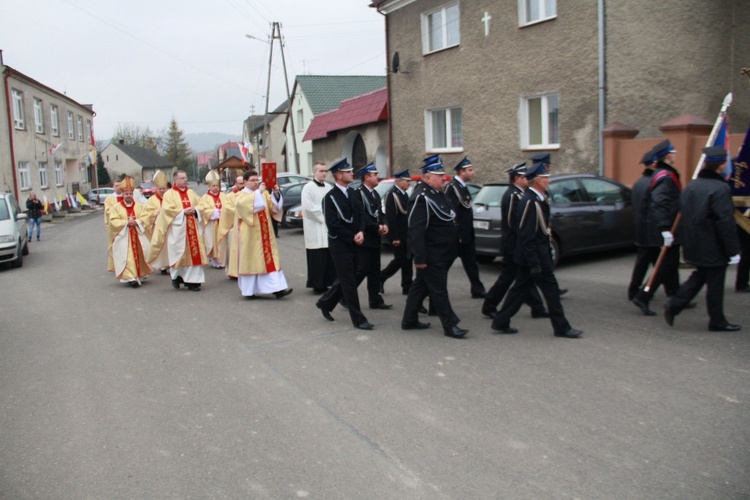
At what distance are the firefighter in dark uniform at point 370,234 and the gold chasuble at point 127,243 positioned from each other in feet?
15.6

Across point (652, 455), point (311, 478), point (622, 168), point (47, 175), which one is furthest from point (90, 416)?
point (47, 175)

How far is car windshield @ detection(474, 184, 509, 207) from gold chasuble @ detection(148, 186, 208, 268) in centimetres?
454

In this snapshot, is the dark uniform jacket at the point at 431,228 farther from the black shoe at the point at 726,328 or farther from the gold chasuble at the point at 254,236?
the gold chasuble at the point at 254,236

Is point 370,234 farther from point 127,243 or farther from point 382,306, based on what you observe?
point 127,243

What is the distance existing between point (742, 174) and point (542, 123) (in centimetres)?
787

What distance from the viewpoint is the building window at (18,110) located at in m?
34.3

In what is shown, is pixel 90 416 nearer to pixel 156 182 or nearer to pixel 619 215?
pixel 156 182

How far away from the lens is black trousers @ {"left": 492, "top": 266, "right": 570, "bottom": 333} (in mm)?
6809

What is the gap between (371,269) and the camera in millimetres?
8461

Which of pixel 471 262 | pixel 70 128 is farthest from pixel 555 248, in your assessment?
pixel 70 128

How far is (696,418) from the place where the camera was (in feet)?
15.3

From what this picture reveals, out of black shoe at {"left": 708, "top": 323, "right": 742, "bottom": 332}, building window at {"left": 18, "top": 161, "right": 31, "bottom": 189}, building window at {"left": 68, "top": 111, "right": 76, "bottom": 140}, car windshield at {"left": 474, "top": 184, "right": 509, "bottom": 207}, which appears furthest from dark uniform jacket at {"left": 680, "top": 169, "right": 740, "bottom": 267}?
building window at {"left": 68, "top": 111, "right": 76, "bottom": 140}

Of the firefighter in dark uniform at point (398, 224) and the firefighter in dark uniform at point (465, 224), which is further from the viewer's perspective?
the firefighter in dark uniform at point (398, 224)

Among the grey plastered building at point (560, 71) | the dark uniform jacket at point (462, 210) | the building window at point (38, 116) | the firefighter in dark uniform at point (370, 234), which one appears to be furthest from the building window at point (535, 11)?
the building window at point (38, 116)
